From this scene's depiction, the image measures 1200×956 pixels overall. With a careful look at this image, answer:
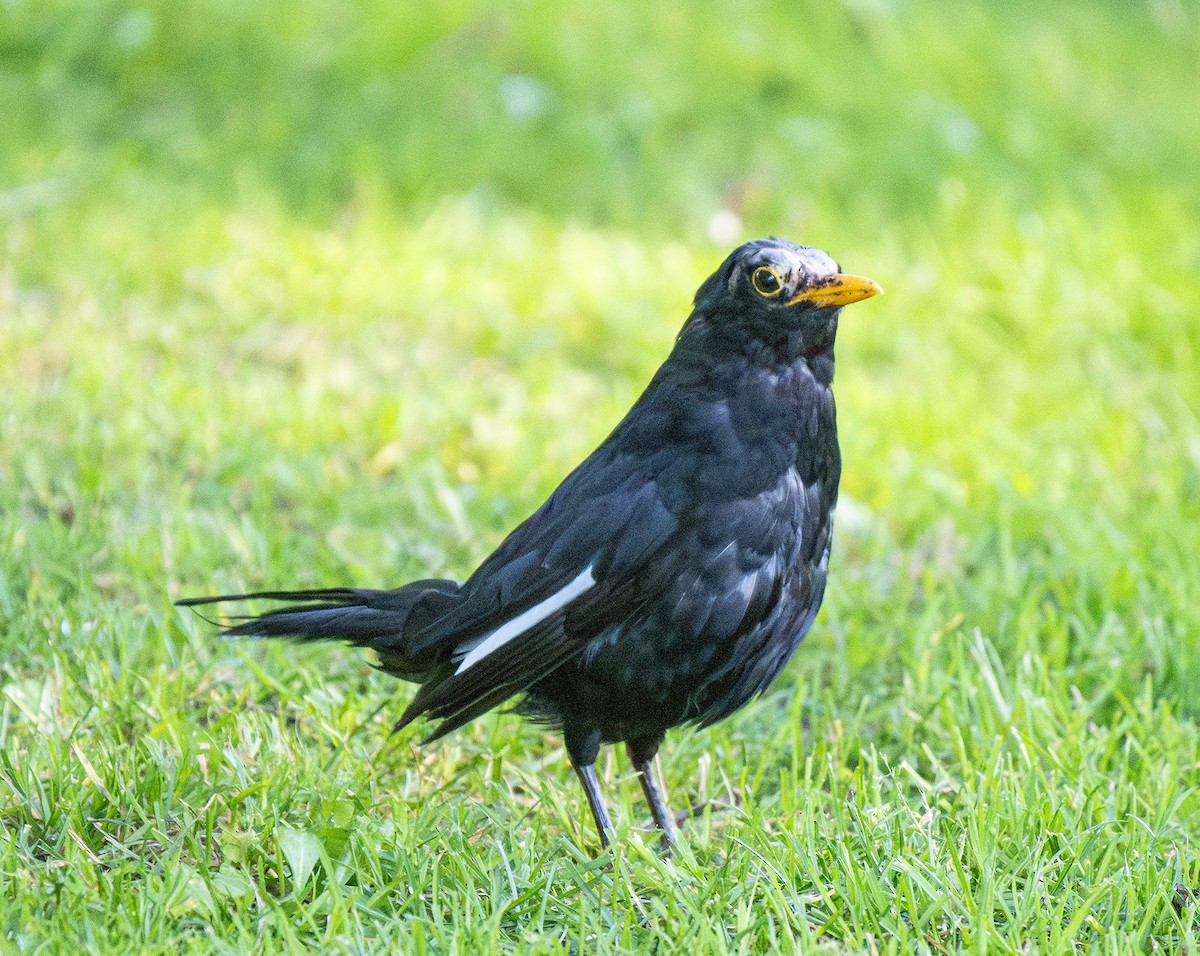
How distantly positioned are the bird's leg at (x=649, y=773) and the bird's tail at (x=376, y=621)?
46 cm

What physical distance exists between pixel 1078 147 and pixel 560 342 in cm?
348

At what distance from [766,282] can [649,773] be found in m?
1.06

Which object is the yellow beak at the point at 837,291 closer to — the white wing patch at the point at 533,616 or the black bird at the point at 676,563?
the black bird at the point at 676,563

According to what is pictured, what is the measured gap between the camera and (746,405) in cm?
297

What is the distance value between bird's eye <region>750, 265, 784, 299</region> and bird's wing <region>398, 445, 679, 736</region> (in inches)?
16.8

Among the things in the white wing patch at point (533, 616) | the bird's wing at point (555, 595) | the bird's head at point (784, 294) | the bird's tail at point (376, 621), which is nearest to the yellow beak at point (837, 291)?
the bird's head at point (784, 294)

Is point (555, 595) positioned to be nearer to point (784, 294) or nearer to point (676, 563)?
point (676, 563)

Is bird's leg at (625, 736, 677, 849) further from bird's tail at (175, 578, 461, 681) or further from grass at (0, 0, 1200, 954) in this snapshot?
bird's tail at (175, 578, 461, 681)

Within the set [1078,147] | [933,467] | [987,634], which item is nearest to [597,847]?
[987,634]

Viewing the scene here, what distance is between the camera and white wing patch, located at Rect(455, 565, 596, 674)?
2910 mm

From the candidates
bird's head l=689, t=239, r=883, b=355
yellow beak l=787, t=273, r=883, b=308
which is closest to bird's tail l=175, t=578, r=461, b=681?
bird's head l=689, t=239, r=883, b=355

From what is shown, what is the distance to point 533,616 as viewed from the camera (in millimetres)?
2928

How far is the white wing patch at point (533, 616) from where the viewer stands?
2910mm

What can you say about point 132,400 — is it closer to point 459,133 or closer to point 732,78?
point 459,133
